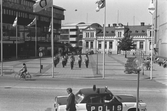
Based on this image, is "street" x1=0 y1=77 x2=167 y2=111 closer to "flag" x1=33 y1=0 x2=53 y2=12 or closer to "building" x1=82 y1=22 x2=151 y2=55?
"flag" x1=33 y1=0 x2=53 y2=12

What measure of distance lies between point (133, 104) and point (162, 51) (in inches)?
1511

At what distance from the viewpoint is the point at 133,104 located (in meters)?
9.59

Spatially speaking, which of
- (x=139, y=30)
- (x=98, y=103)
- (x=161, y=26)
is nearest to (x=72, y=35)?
(x=139, y=30)

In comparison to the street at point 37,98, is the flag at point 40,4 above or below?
above

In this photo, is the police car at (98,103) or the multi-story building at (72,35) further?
the multi-story building at (72,35)

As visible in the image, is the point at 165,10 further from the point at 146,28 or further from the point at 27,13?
the point at 146,28

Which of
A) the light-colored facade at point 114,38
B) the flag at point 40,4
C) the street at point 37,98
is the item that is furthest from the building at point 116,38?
the street at point 37,98

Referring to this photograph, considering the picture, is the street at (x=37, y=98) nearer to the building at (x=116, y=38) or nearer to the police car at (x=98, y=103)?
the police car at (x=98, y=103)

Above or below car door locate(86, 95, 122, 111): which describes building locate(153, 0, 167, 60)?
above

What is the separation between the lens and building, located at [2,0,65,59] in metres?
55.3

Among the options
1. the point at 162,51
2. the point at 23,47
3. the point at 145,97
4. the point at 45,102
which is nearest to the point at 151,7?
the point at 145,97

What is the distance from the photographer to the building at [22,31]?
55.3 metres

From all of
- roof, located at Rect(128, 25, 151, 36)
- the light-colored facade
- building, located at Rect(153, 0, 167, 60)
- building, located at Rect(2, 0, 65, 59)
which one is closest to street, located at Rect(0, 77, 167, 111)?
building, located at Rect(153, 0, 167, 60)

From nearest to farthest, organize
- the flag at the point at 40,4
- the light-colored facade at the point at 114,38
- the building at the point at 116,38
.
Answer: the flag at the point at 40,4, the building at the point at 116,38, the light-colored facade at the point at 114,38
